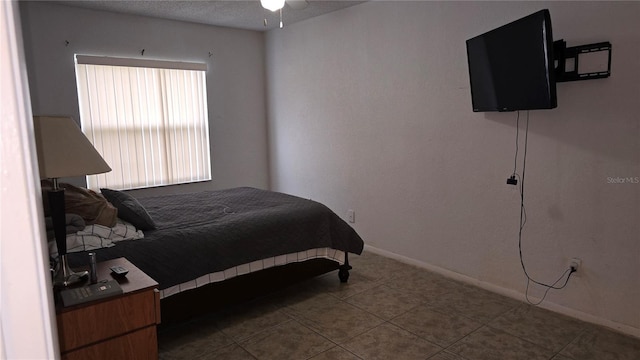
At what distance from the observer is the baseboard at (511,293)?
264 centimetres

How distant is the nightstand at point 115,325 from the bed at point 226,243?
24.8 inches

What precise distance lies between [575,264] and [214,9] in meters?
3.77

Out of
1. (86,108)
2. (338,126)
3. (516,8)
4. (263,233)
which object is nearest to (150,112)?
(86,108)

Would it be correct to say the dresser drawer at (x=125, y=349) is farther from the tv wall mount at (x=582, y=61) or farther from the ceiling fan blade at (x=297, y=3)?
the tv wall mount at (x=582, y=61)

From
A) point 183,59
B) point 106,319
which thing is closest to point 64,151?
point 106,319

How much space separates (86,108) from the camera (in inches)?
164

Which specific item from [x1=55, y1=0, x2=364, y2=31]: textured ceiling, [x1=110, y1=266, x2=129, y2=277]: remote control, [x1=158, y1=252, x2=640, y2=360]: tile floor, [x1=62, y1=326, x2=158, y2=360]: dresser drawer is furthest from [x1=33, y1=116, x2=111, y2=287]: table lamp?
[x1=55, y1=0, x2=364, y2=31]: textured ceiling

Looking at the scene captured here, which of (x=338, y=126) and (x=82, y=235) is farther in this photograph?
(x=338, y=126)

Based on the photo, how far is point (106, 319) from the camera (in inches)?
65.4

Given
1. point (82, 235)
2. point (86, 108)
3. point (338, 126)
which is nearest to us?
point (82, 235)

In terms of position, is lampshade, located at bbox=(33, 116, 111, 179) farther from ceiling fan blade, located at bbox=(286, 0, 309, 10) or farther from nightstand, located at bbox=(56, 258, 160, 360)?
ceiling fan blade, located at bbox=(286, 0, 309, 10)

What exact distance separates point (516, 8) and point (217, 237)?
2.54 m

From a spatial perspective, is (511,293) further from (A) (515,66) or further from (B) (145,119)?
(B) (145,119)

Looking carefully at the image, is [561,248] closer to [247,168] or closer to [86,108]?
[247,168]
